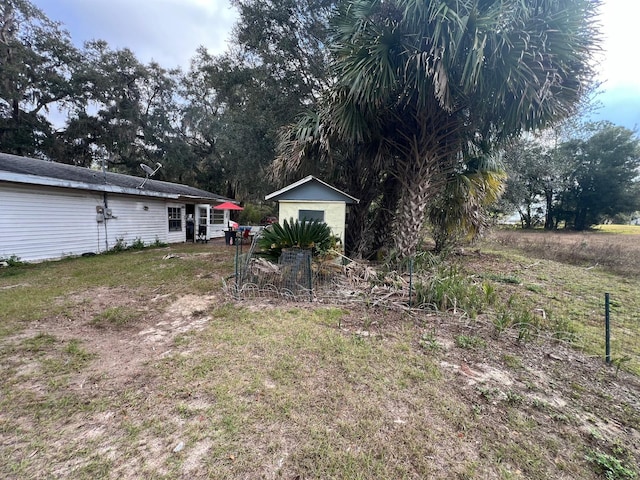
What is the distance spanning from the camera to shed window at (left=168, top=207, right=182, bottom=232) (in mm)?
12859

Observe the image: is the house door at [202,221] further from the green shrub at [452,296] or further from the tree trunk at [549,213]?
the tree trunk at [549,213]

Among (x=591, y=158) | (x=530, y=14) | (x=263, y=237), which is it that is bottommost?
(x=263, y=237)

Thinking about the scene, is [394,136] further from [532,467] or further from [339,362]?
[532,467]

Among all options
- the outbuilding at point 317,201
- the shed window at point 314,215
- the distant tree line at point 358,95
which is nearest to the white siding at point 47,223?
the distant tree line at point 358,95

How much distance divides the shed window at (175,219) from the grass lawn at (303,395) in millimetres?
9151

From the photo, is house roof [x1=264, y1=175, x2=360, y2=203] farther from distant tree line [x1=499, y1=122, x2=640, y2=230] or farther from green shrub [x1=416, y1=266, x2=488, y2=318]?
distant tree line [x1=499, y1=122, x2=640, y2=230]

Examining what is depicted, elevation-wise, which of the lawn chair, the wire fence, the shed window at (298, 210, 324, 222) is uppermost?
the shed window at (298, 210, 324, 222)

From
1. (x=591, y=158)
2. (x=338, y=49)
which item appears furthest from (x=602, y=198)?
(x=338, y=49)

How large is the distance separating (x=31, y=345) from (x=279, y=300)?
9.96 ft

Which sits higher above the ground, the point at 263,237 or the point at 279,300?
the point at 263,237

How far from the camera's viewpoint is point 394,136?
269 inches

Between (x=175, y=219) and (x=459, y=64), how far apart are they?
12864 millimetres

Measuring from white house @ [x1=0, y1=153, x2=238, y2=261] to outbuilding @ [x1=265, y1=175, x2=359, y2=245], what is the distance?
6416mm

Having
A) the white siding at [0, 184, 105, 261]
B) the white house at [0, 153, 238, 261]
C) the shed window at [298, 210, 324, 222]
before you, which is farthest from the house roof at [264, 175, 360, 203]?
the white siding at [0, 184, 105, 261]
